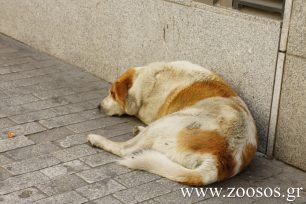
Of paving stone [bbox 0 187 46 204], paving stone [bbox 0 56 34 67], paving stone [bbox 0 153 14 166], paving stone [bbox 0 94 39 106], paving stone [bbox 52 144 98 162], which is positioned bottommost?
paving stone [bbox 52 144 98 162]

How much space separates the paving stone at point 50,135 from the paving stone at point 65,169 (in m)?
0.55

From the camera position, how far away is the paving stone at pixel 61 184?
16.7ft

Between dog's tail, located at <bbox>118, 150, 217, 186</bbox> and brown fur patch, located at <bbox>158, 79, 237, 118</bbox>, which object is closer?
A: dog's tail, located at <bbox>118, 150, 217, 186</bbox>

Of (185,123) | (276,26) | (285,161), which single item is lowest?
(285,161)

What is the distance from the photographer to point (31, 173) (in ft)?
17.6

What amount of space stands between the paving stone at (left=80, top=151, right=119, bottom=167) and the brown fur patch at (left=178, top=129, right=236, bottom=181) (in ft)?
2.40

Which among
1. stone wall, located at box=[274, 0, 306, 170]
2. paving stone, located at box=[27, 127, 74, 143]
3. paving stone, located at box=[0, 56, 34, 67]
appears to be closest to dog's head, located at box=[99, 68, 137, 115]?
paving stone, located at box=[27, 127, 74, 143]

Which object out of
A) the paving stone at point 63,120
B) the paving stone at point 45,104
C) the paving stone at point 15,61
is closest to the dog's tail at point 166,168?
the paving stone at point 63,120

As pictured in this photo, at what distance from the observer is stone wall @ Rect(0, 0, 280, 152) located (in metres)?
5.87

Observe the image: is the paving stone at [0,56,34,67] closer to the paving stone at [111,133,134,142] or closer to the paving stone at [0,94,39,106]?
the paving stone at [0,94,39,106]

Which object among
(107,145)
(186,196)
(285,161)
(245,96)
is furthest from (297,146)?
(107,145)

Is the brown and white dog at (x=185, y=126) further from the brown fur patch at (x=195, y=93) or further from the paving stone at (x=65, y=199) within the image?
the paving stone at (x=65, y=199)

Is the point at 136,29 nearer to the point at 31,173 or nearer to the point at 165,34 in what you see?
the point at 165,34

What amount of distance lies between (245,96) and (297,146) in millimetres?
698
